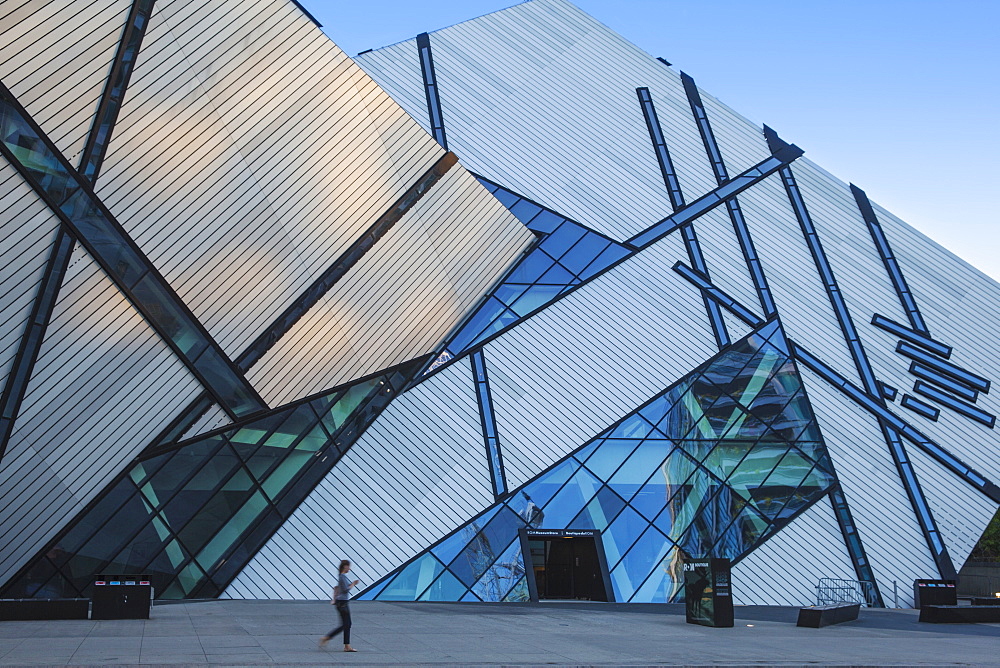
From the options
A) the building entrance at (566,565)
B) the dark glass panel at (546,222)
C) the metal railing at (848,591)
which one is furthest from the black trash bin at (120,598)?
the dark glass panel at (546,222)

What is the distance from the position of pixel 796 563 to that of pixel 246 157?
17911 mm

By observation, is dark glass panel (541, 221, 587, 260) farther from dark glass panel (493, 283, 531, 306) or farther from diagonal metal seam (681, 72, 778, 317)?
diagonal metal seam (681, 72, 778, 317)

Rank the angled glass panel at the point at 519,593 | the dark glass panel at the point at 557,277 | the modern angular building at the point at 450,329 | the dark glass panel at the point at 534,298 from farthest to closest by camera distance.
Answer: the dark glass panel at the point at 557,277 < the dark glass panel at the point at 534,298 < the angled glass panel at the point at 519,593 < the modern angular building at the point at 450,329

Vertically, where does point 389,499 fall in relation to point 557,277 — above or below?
below

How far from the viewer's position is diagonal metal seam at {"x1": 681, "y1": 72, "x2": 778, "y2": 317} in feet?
101

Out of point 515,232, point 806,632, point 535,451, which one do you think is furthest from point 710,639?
point 515,232

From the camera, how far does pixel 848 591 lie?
25.6m

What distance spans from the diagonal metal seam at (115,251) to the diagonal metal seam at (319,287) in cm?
58

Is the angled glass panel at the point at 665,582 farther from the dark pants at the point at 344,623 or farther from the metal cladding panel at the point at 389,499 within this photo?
the dark pants at the point at 344,623

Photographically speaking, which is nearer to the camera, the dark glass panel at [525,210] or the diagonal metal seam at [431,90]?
the dark glass panel at [525,210]

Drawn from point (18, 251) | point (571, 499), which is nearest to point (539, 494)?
point (571, 499)

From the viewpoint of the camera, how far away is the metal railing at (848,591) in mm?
25422

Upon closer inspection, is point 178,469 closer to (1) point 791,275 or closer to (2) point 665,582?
(2) point 665,582

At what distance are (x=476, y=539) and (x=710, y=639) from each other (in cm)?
946
